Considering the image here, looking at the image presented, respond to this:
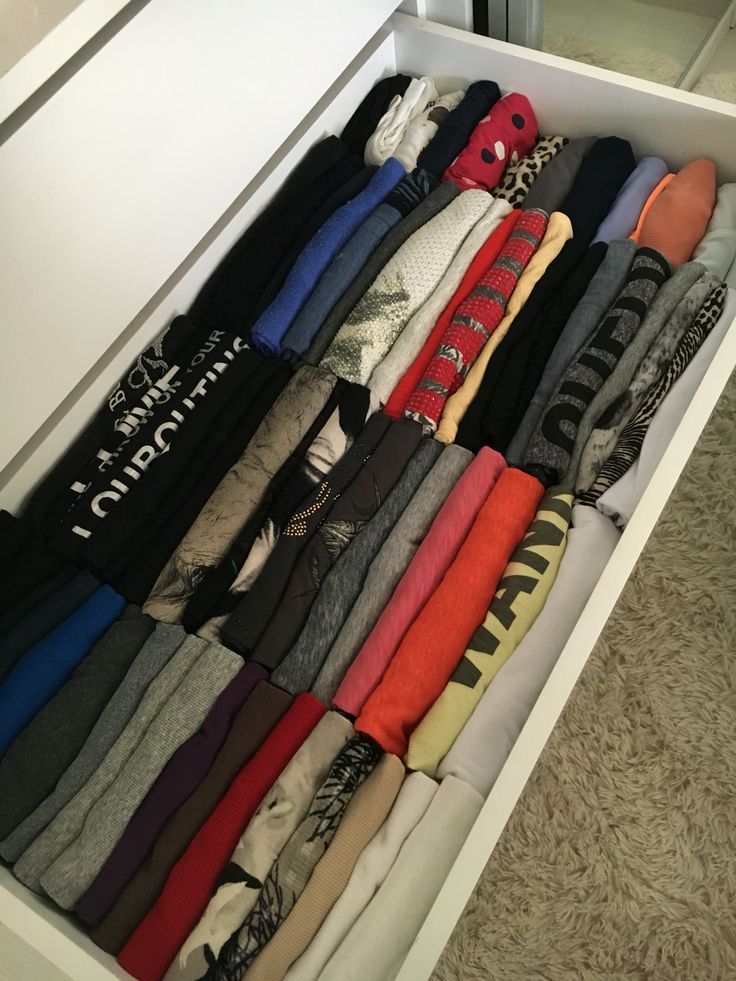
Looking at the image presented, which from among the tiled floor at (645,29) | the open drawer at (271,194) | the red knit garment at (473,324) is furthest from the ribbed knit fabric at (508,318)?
the tiled floor at (645,29)

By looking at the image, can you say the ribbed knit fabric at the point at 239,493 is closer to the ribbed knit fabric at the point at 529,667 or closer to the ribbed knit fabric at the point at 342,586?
the ribbed knit fabric at the point at 342,586

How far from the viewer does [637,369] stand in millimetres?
936

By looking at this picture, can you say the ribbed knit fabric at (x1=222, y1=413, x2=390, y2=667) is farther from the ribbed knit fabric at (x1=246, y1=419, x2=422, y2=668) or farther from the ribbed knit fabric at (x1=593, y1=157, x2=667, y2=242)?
the ribbed knit fabric at (x1=593, y1=157, x2=667, y2=242)

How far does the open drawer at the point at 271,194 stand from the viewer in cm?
67

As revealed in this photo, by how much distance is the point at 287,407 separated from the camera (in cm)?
95

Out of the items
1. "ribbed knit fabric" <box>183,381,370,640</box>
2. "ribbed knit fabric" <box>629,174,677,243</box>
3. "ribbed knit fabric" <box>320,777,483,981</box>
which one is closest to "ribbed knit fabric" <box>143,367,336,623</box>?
"ribbed knit fabric" <box>183,381,370,640</box>

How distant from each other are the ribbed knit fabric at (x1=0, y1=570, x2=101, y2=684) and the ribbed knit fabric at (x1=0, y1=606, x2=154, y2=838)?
48 millimetres

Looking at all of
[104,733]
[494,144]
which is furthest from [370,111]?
[104,733]

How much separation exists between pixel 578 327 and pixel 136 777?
678 millimetres

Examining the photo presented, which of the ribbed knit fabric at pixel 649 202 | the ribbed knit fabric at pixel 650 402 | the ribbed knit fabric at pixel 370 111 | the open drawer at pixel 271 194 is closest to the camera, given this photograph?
the open drawer at pixel 271 194

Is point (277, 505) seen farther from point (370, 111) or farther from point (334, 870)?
point (370, 111)

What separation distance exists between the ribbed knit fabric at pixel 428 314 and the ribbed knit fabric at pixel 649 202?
0.17 metres

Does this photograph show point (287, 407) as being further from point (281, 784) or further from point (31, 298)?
point (281, 784)

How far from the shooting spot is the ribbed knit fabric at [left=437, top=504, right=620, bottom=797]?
0.76 metres
